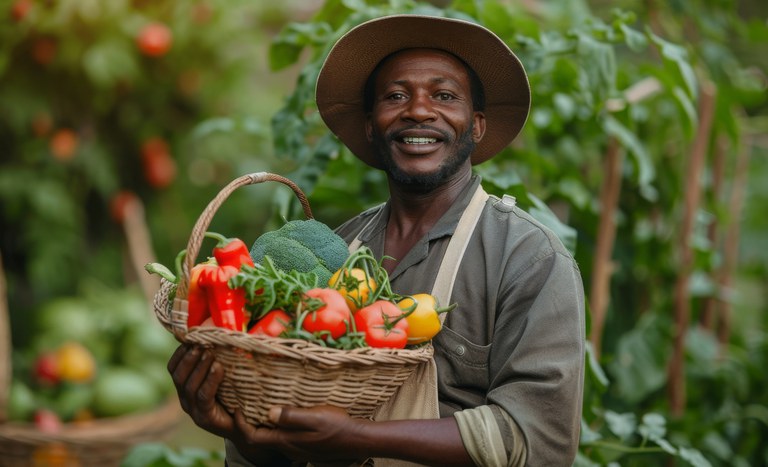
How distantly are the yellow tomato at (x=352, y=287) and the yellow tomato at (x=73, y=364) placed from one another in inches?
102

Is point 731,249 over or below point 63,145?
below

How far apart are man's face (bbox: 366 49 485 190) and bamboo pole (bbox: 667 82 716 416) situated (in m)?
1.86

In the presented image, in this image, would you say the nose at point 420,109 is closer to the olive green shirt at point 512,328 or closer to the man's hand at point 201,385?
the olive green shirt at point 512,328

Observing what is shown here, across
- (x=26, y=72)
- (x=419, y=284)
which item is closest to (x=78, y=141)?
(x=26, y=72)

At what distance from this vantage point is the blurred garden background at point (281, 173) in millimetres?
2855

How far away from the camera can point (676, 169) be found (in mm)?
3896

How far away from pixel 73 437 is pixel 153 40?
1.81 m

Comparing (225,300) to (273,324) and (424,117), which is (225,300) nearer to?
(273,324)

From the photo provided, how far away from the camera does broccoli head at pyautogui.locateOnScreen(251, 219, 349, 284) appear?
1782mm

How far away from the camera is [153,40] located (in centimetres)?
391

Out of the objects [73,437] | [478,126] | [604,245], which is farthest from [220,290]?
[73,437]

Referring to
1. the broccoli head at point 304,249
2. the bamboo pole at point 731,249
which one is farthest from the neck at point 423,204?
the bamboo pole at point 731,249

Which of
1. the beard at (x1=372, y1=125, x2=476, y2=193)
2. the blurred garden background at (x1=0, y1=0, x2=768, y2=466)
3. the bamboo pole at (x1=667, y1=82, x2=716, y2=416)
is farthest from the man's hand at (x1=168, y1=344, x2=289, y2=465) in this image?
the bamboo pole at (x1=667, y1=82, x2=716, y2=416)

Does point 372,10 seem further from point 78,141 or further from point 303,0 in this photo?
point 303,0
